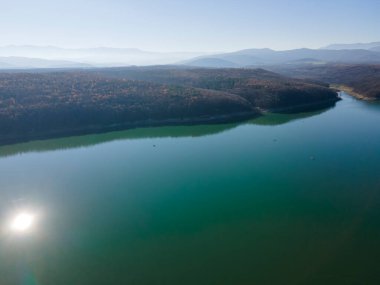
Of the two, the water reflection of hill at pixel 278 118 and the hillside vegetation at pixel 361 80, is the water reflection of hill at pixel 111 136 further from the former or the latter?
the hillside vegetation at pixel 361 80

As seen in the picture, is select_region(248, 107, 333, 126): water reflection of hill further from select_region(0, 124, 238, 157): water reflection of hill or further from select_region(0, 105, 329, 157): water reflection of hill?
select_region(0, 124, 238, 157): water reflection of hill

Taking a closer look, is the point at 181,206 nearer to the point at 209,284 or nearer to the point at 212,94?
the point at 209,284

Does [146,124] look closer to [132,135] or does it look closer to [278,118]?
[132,135]

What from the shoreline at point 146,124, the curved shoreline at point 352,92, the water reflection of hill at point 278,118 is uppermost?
the shoreline at point 146,124

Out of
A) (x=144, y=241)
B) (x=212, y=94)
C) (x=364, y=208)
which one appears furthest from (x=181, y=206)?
(x=212, y=94)

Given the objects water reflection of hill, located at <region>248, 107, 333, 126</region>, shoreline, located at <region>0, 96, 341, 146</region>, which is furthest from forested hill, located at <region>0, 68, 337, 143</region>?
water reflection of hill, located at <region>248, 107, 333, 126</region>

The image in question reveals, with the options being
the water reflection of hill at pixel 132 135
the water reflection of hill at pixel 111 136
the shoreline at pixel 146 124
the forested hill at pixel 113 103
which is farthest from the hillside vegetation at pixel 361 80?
the water reflection of hill at pixel 111 136

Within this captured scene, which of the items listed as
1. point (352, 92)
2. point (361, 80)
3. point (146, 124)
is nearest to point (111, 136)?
point (146, 124)
